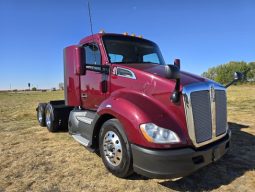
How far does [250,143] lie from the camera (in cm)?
663

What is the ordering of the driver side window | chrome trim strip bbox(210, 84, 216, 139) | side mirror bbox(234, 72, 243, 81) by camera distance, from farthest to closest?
the driver side window < side mirror bbox(234, 72, 243, 81) < chrome trim strip bbox(210, 84, 216, 139)

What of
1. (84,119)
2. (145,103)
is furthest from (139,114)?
(84,119)

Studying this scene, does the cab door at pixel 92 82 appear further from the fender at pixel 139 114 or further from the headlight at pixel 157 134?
the headlight at pixel 157 134

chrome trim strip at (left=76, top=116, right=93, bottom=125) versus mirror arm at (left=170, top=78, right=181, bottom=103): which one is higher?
mirror arm at (left=170, top=78, right=181, bottom=103)

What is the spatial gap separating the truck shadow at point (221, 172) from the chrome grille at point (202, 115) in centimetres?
75

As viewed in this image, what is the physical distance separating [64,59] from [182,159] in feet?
15.5

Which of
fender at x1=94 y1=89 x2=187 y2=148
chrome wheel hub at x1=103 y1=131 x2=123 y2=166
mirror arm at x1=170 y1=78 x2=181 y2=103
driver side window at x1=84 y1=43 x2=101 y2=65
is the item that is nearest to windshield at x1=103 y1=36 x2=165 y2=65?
driver side window at x1=84 y1=43 x2=101 y2=65

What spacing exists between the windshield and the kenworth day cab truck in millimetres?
26

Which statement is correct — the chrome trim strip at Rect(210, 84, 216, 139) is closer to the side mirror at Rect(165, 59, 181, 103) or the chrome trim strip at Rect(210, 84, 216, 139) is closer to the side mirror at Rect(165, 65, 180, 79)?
the side mirror at Rect(165, 59, 181, 103)

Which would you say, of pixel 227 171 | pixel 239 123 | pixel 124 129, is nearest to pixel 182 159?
pixel 124 129

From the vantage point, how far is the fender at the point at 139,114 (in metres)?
3.88

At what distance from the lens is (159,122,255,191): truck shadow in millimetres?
4203

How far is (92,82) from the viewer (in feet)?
19.5

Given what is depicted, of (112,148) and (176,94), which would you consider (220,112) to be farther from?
(112,148)
